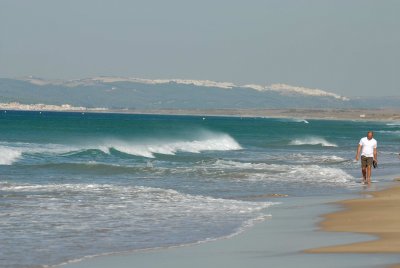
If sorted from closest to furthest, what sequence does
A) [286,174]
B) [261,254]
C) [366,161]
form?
[261,254], [366,161], [286,174]

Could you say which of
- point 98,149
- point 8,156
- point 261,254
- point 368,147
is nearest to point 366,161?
point 368,147

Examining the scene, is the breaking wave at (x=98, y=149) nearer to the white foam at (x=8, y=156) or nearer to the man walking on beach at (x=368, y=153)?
the white foam at (x=8, y=156)

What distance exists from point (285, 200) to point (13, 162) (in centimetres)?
1701

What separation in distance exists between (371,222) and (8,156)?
2359 centimetres

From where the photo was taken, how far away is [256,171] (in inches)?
1193

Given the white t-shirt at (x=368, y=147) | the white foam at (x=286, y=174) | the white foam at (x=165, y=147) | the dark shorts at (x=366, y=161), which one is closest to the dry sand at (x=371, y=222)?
the dark shorts at (x=366, y=161)

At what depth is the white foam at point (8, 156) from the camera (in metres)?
35.4

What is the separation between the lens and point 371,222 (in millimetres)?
15344

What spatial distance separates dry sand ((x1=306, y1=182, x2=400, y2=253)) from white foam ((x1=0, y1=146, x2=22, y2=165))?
17954 mm

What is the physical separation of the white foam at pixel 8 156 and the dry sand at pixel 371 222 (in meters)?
18.0

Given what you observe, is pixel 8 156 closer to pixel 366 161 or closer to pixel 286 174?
pixel 286 174

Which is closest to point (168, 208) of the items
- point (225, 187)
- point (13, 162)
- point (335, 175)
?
point (225, 187)

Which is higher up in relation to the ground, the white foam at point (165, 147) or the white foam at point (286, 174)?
the white foam at point (286, 174)

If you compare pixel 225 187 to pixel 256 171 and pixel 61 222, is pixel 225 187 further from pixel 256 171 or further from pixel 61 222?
pixel 61 222
